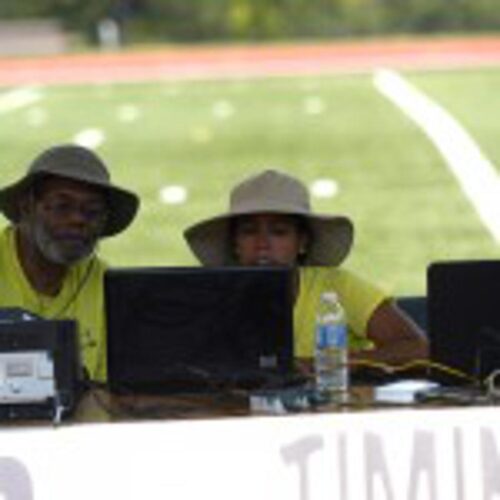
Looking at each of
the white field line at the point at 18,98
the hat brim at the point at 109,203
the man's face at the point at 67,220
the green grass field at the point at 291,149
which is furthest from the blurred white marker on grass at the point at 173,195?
the man's face at the point at 67,220

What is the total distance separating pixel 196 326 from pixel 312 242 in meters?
1.24

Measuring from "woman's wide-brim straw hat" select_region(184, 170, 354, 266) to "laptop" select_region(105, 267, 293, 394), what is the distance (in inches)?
34.3

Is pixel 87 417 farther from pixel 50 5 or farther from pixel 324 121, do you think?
pixel 50 5

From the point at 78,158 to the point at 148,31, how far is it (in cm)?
4444

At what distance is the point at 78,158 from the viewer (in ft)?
19.2

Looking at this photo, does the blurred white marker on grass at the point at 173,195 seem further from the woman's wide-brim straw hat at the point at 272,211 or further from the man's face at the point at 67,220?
the man's face at the point at 67,220

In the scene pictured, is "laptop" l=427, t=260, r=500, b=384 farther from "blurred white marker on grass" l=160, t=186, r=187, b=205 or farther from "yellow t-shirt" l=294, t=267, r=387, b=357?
"blurred white marker on grass" l=160, t=186, r=187, b=205

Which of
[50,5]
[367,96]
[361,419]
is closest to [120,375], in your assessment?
[361,419]

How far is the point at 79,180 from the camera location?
228 inches

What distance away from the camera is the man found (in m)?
5.75

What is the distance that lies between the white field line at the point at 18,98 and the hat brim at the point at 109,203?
22061 mm

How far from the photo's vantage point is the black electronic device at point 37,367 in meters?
4.59

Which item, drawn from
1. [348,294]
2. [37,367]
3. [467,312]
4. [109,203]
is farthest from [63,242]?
Answer: [467,312]

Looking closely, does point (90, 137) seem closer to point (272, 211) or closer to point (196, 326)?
point (272, 211)
